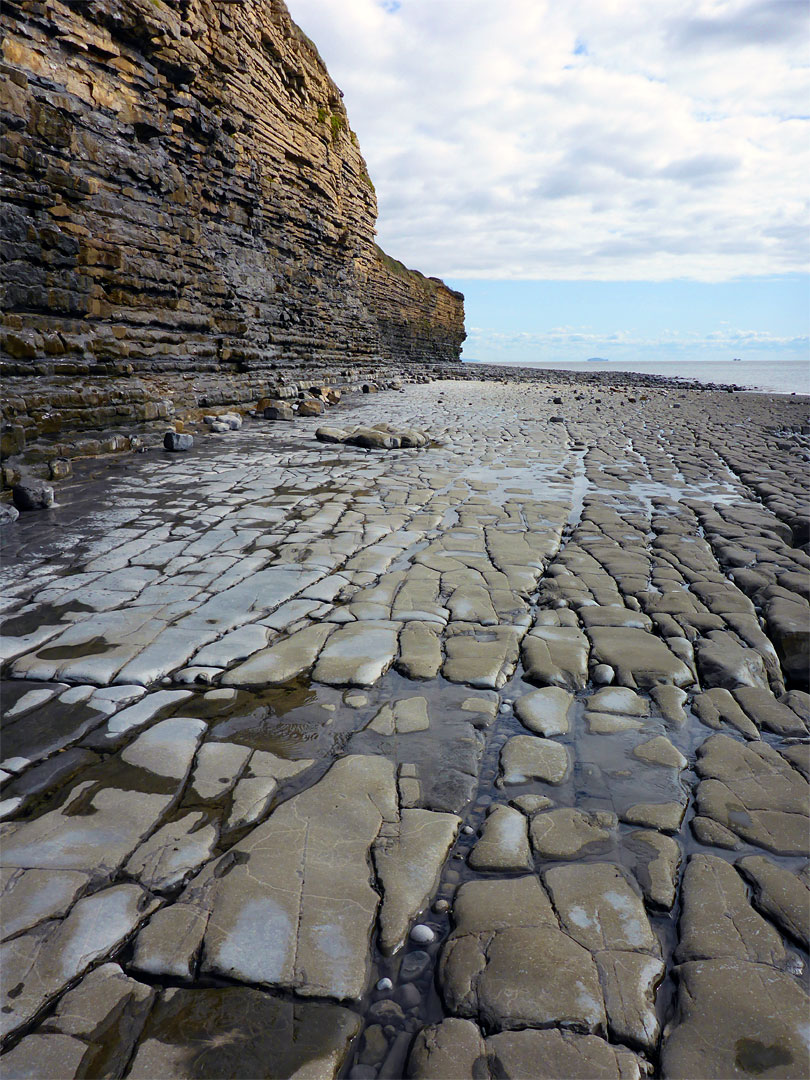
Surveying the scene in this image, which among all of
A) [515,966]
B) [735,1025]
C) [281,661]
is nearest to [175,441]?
[281,661]

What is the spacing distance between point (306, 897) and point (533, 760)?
2.78 ft

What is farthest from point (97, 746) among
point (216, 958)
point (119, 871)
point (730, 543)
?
point (730, 543)

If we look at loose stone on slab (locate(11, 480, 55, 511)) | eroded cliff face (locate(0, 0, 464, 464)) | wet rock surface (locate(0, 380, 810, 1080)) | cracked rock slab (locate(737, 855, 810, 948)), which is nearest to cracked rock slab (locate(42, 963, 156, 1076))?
wet rock surface (locate(0, 380, 810, 1080))

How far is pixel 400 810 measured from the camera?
68.5 inches

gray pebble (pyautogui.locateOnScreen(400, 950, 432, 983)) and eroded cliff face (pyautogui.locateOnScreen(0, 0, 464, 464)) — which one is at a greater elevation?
eroded cliff face (pyautogui.locateOnScreen(0, 0, 464, 464))

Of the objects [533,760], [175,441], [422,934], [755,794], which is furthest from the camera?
[175,441]

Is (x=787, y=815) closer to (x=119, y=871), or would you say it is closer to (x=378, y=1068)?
(x=378, y=1068)

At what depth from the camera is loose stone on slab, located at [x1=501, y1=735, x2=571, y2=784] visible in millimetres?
1879

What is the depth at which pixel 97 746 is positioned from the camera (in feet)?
6.49

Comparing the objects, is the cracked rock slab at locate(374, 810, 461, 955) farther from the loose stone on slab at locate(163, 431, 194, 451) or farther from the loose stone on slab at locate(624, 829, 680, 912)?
the loose stone on slab at locate(163, 431, 194, 451)

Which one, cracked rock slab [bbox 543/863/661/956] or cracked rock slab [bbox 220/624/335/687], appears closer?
cracked rock slab [bbox 543/863/661/956]

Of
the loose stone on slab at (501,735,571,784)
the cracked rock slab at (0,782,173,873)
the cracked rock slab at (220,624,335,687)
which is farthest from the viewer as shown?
the cracked rock slab at (220,624,335,687)

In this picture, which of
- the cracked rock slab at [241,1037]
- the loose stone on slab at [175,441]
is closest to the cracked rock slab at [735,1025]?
the cracked rock slab at [241,1037]

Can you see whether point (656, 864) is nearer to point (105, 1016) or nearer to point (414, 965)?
point (414, 965)
